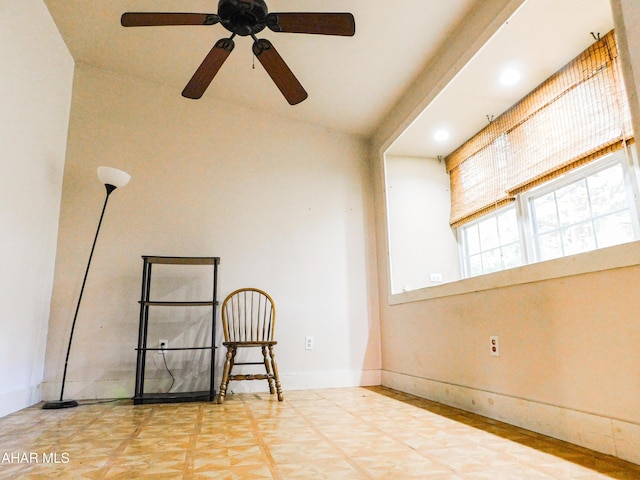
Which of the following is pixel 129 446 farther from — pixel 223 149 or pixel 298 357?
pixel 223 149

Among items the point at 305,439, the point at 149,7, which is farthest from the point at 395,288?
the point at 149,7

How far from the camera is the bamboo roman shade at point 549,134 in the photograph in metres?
2.27

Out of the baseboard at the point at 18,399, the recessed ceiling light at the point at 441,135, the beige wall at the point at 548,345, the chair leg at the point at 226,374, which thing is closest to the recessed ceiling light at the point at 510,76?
the beige wall at the point at 548,345

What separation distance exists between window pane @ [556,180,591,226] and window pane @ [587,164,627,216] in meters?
0.05

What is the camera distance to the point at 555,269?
1.84 m

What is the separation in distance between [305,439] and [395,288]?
6.50ft

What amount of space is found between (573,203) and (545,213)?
0.23 metres

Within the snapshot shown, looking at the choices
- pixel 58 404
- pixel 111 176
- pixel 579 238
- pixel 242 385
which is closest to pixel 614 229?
pixel 579 238

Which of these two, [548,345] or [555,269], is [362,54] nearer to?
[555,269]

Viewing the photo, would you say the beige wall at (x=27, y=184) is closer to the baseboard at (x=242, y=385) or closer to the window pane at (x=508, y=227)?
the baseboard at (x=242, y=385)

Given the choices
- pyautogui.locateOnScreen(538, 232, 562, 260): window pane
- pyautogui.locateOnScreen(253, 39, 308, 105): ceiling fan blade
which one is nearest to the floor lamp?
pyautogui.locateOnScreen(253, 39, 308, 105): ceiling fan blade

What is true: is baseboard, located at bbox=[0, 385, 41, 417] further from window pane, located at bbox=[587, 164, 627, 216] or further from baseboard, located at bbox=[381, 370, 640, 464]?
window pane, located at bbox=[587, 164, 627, 216]

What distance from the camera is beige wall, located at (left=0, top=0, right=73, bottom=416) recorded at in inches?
95.5

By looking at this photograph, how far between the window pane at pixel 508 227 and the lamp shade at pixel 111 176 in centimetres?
291
